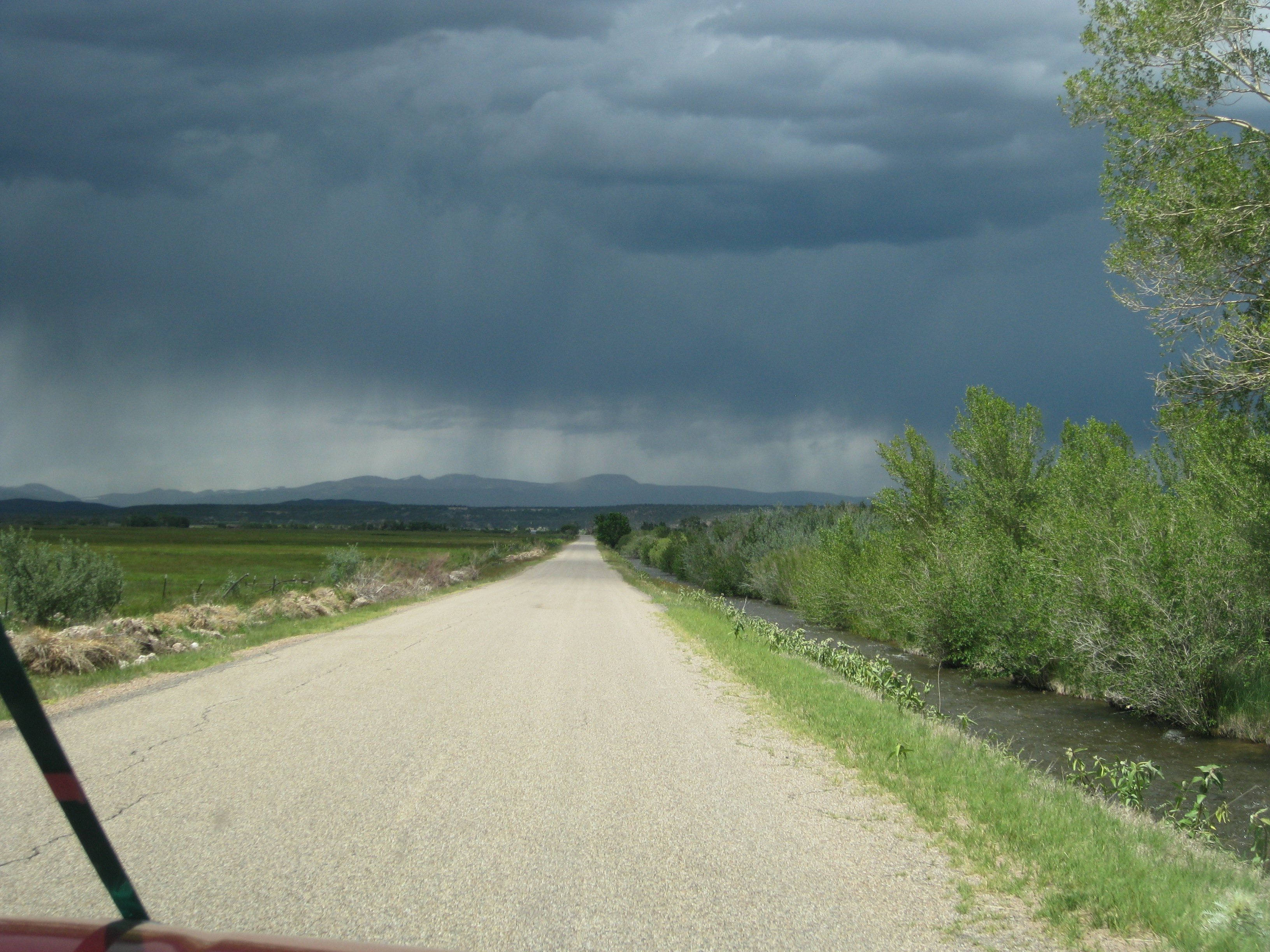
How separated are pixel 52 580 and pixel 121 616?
2185 mm

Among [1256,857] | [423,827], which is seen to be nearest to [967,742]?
[1256,857]

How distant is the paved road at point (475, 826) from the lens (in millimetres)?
4273

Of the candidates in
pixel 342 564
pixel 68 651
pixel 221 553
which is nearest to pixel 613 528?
pixel 221 553

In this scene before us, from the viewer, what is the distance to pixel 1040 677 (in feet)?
68.4

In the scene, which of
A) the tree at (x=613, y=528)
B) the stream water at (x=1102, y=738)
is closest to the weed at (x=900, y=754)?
the stream water at (x=1102, y=738)

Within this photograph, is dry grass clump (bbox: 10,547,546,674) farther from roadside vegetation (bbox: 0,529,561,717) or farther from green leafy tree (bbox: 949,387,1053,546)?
green leafy tree (bbox: 949,387,1053,546)

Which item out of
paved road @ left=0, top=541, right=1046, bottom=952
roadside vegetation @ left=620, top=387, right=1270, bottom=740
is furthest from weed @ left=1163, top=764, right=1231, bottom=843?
roadside vegetation @ left=620, top=387, right=1270, bottom=740

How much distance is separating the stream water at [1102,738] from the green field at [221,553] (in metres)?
21.1

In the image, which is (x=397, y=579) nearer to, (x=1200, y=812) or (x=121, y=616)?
(x=121, y=616)

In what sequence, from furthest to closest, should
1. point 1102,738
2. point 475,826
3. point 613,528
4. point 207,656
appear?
point 613,528 < point 1102,738 < point 207,656 < point 475,826

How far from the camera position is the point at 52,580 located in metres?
20.2

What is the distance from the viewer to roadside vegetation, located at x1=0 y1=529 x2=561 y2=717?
508 inches

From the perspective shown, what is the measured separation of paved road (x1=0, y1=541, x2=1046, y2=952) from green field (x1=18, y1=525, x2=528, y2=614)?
17292 millimetres

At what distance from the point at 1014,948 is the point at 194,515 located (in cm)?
20270
